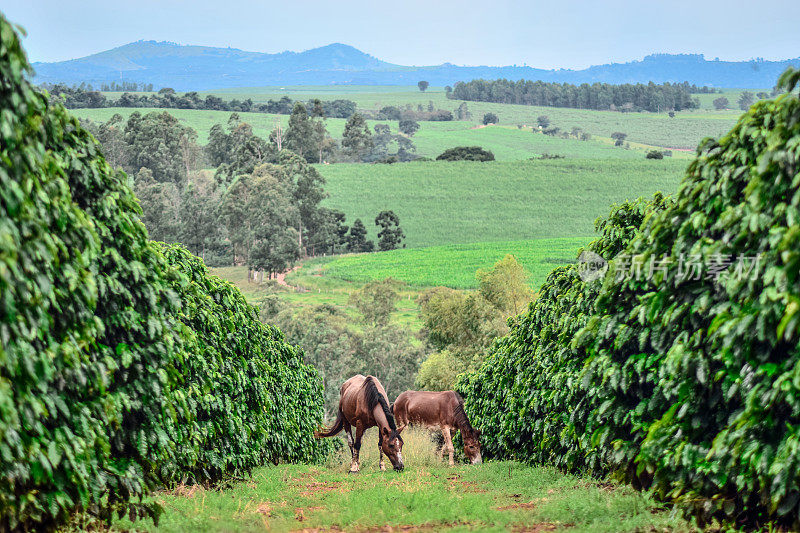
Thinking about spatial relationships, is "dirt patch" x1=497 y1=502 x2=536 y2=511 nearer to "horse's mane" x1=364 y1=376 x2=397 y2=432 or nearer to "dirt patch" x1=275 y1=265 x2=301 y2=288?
"horse's mane" x1=364 y1=376 x2=397 y2=432

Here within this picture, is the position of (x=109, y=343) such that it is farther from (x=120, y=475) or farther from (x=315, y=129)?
(x=315, y=129)

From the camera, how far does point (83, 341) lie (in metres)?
7.22

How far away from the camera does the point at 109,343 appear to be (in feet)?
27.2

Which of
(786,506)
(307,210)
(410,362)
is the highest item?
(786,506)

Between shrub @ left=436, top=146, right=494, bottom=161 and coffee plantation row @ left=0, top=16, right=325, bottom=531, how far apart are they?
398 feet

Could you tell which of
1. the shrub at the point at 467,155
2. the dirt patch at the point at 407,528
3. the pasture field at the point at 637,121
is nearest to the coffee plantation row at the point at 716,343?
the dirt patch at the point at 407,528

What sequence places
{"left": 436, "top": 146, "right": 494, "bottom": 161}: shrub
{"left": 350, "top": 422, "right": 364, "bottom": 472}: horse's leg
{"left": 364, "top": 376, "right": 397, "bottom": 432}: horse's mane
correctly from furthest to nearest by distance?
{"left": 436, "top": 146, "right": 494, "bottom": 161}: shrub
{"left": 350, "top": 422, "right": 364, "bottom": 472}: horse's leg
{"left": 364, "top": 376, "right": 397, "bottom": 432}: horse's mane

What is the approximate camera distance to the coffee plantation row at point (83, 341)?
19.9ft

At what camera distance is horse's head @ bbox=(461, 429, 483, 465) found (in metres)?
19.2

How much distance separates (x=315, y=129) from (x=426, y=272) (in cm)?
4198

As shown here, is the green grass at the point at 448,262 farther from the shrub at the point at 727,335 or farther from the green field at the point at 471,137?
the shrub at the point at 727,335

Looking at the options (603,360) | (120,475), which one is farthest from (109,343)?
(603,360)

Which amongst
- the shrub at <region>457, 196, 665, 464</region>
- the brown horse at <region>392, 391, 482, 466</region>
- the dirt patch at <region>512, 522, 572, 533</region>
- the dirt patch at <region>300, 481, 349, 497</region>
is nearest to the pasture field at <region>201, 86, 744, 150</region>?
the brown horse at <region>392, 391, 482, 466</region>

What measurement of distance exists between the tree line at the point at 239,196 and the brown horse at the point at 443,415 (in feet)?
179
